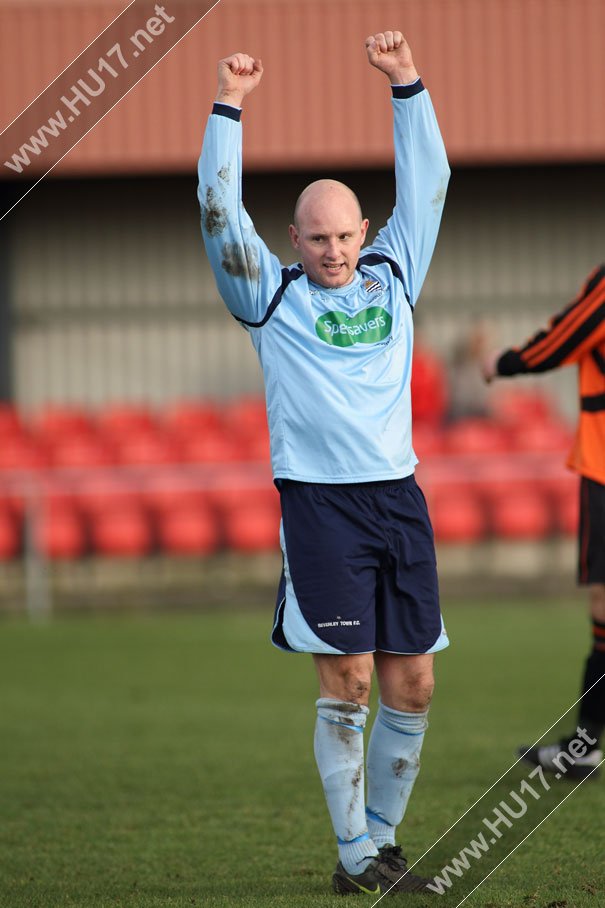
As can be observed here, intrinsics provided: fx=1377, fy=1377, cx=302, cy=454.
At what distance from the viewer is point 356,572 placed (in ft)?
11.8

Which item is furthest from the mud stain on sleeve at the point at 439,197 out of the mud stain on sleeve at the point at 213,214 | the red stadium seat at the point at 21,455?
the red stadium seat at the point at 21,455

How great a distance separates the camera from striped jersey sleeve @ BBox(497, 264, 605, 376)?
505 cm

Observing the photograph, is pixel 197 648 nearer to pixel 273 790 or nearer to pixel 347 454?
pixel 273 790

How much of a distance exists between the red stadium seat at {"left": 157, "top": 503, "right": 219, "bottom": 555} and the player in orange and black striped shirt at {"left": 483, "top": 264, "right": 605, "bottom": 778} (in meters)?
6.35

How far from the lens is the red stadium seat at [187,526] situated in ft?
37.5

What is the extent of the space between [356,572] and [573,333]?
1866 millimetres

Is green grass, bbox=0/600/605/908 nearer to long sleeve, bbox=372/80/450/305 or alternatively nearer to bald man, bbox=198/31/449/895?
bald man, bbox=198/31/449/895

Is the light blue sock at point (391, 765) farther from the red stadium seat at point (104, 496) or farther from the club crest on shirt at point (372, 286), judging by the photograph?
the red stadium seat at point (104, 496)

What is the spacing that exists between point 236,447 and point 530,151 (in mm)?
4573

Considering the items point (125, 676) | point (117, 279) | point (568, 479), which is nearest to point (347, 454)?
point (125, 676)

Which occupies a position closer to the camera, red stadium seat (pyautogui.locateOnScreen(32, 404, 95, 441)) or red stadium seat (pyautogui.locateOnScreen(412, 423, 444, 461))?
red stadium seat (pyautogui.locateOnScreen(412, 423, 444, 461))

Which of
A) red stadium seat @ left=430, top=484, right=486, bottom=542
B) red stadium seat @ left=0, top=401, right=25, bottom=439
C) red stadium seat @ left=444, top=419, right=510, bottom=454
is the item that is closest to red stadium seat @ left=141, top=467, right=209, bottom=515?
red stadium seat @ left=430, top=484, right=486, bottom=542

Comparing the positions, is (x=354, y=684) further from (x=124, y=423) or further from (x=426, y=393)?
(x=124, y=423)

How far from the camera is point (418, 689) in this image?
147 inches
